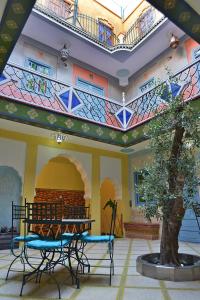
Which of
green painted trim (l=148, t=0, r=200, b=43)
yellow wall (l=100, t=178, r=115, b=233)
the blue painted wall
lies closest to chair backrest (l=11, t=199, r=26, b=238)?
the blue painted wall

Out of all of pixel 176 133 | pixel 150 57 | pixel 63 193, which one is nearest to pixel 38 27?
pixel 150 57

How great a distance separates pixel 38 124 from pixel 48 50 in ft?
14.2

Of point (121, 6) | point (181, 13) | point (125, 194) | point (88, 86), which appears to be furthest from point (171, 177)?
point (121, 6)

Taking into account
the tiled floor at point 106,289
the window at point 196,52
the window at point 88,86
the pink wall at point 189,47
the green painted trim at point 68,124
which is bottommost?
the tiled floor at point 106,289

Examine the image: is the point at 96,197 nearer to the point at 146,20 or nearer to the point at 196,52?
the point at 196,52

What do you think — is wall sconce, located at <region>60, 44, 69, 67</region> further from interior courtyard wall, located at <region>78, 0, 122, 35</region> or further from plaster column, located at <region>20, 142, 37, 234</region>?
plaster column, located at <region>20, 142, 37, 234</region>

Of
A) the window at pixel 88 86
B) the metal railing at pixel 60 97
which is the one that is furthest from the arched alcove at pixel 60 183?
the window at pixel 88 86

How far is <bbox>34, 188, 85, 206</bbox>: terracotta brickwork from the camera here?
8.41 m

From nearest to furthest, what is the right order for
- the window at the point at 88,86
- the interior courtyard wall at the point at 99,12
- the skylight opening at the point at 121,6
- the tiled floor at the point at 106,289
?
1. the tiled floor at the point at 106,289
2. the window at the point at 88,86
3. the interior courtyard wall at the point at 99,12
4. the skylight opening at the point at 121,6

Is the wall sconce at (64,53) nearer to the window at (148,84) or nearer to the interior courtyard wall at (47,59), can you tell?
the interior courtyard wall at (47,59)

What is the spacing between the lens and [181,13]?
2.99m

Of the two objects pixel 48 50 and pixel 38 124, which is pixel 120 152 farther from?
pixel 48 50

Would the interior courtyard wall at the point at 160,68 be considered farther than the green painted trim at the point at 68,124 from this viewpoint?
Yes

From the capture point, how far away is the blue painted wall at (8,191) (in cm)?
615
